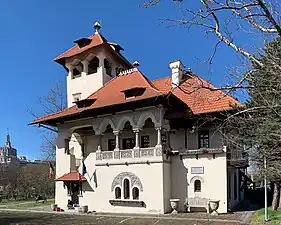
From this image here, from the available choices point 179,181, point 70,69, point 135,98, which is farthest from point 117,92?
point 179,181

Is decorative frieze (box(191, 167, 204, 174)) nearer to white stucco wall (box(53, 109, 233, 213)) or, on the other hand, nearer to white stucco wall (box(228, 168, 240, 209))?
white stucco wall (box(53, 109, 233, 213))

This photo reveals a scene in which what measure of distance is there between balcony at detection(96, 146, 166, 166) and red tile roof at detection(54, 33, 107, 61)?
9.02 m

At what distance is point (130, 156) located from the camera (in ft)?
76.7

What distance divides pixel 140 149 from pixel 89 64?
34.3ft

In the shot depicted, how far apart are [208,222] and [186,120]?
7480mm

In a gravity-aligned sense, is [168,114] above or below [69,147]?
above

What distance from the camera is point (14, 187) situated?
4628 centimetres

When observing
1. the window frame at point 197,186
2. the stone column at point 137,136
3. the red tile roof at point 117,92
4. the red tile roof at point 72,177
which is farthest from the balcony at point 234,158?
the red tile roof at point 72,177

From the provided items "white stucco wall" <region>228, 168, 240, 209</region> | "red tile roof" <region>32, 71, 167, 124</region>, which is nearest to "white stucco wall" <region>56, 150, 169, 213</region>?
"red tile roof" <region>32, 71, 167, 124</region>

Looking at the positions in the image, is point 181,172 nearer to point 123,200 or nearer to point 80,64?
point 123,200

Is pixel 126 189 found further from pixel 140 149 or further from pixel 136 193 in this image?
pixel 140 149

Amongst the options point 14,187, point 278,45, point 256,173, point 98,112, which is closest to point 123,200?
point 98,112

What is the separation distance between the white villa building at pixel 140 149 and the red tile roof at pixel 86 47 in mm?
181

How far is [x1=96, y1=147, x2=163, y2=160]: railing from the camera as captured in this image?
22250 millimetres
